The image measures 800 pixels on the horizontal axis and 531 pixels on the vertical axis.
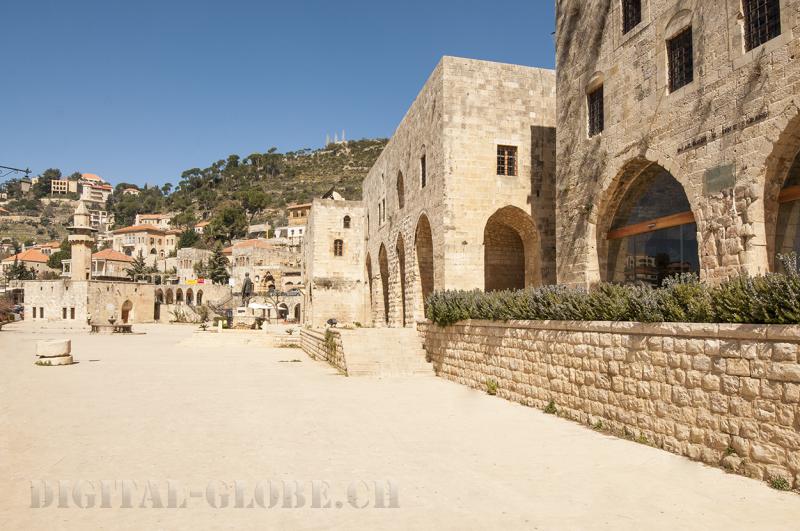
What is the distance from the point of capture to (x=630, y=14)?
11.2 meters

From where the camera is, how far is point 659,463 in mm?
5914

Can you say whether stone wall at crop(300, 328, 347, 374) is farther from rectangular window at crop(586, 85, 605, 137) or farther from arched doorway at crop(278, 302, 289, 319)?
arched doorway at crop(278, 302, 289, 319)

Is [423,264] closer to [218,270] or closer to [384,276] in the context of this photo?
[384,276]

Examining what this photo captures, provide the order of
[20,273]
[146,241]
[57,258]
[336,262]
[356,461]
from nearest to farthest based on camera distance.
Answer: [356,461] → [336,262] → [20,273] → [57,258] → [146,241]

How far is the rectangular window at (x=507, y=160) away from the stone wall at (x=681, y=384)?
774 centimetres

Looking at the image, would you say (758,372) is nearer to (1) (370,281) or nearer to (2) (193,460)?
(2) (193,460)

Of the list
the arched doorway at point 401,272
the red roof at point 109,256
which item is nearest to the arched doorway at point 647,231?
the arched doorway at point 401,272

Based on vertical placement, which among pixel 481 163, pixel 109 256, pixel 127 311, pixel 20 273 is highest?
pixel 109 256

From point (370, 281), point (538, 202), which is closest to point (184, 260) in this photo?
point (370, 281)

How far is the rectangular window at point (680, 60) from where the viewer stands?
32.0ft

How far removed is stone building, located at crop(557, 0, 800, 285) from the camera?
8.32m

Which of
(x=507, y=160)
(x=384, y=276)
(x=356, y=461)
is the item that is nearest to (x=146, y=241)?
(x=384, y=276)

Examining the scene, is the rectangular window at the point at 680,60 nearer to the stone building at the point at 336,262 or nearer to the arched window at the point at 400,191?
the arched window at the point at 400,191

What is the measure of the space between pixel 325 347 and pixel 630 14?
1183 centimetres
